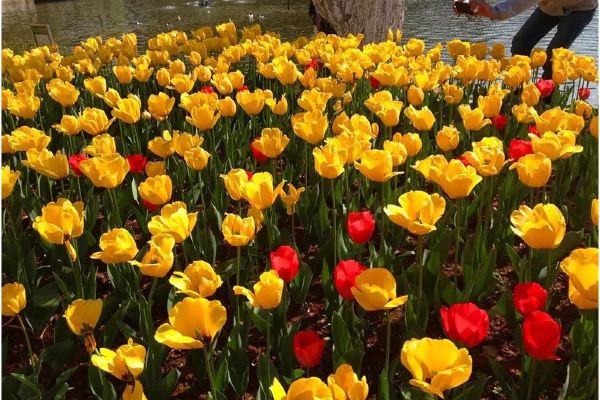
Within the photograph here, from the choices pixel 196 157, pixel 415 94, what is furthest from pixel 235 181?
pixel 415 94

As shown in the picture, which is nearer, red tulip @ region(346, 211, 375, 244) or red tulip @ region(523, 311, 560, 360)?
red tulip @ region(523, 311, 560, 360)

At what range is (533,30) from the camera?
4.50 m

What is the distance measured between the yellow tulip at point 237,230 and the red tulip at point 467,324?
0.62 meters

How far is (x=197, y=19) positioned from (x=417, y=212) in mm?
14025

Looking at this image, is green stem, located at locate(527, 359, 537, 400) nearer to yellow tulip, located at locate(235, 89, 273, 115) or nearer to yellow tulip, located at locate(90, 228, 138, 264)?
yellow tulip, located at locate(90, 228, 138, 264)

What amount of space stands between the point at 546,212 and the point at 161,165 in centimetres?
142

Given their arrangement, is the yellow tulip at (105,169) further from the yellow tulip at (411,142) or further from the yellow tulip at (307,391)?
the yellow tulip at (307,391)

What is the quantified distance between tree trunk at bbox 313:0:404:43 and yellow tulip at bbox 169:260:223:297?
4740 millimetres

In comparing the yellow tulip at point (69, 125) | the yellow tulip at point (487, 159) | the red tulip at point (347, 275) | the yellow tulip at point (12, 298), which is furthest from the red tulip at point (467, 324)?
the yellow tulip at point (69, 125)

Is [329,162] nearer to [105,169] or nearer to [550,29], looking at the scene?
[105,169]

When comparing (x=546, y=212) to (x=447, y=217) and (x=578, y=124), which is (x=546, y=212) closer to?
(x=447, y=217)

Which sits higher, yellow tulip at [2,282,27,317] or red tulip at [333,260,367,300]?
red tulip at [333,260,367,300]

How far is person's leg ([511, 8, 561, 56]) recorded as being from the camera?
4434 mm

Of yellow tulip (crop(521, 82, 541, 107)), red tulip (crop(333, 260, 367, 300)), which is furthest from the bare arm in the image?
red tulip (crop(333, 260, 367, 300))
